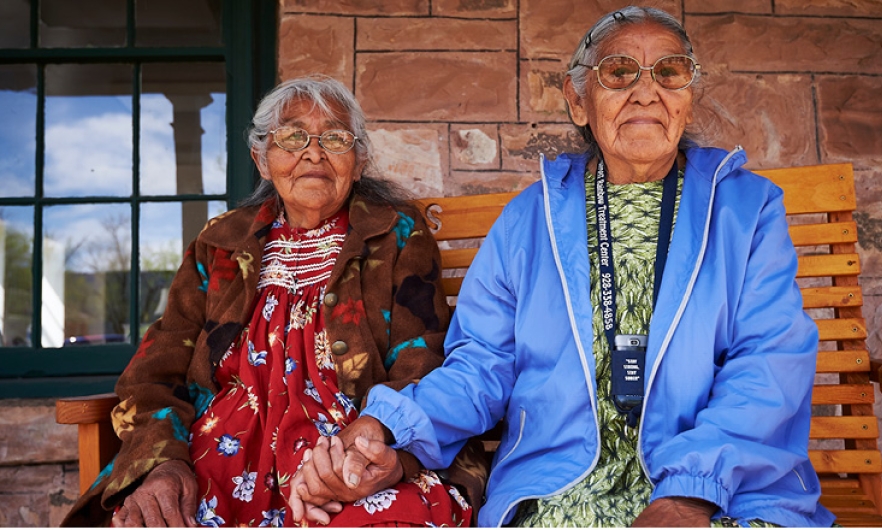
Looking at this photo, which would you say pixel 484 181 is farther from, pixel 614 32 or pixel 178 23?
pixel 178 23

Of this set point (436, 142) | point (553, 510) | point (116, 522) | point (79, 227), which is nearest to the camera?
point (553, 510)

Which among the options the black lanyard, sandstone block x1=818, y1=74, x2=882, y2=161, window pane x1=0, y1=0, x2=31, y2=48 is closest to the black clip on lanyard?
the black lanyard

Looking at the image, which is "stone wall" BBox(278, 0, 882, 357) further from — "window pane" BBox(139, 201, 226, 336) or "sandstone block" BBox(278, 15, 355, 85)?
"window pane" BBox(139, 201, 226, 336)

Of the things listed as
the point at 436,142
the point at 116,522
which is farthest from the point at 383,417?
the point at 436,142

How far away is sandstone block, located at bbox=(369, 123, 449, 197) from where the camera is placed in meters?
3.38

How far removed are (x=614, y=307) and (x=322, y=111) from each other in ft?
3.64

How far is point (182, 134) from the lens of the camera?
13.7ft

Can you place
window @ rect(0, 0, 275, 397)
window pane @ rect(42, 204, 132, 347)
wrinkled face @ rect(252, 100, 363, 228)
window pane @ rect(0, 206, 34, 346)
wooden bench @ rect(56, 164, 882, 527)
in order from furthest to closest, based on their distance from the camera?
1. window pane @ rect(42, 204, 132, 347)
2. window pane @ rect(0, 206, 34, 346)
3. window @ rect(0, 0, 275, 397)
4. wrinkled face @ rect(252, 100, 363, 228)
5. wooden bench @ rect(56, 164, 882, 527)

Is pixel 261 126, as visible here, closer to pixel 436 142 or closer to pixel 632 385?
pixel 436 142

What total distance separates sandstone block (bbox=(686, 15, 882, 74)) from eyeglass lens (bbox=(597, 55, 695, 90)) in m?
1.46

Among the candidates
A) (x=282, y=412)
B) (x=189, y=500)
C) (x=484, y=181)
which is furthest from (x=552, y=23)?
(x=189, y=500)

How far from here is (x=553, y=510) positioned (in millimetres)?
1839

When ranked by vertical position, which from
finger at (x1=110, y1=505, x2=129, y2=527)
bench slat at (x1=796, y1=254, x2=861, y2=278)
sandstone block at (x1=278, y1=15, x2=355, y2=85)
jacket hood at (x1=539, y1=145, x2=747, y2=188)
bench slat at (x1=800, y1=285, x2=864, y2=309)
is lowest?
finger at (x1=110, y1=505, x2=129, y2=527)

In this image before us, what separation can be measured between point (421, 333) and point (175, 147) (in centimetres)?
239
